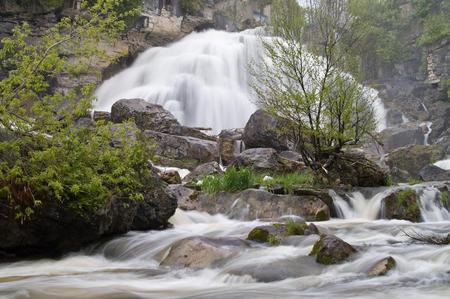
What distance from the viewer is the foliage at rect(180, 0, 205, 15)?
42625mm

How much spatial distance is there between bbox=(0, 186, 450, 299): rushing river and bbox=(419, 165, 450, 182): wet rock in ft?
33.4

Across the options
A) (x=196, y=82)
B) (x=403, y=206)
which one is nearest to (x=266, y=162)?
(x=403, y=206)

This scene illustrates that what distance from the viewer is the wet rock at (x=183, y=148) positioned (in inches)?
731

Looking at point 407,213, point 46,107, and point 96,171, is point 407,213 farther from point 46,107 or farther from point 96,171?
point 46,107

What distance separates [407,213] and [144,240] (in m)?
5.83

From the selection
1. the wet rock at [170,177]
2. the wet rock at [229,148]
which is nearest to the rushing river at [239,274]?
the wet rock at [170,177]

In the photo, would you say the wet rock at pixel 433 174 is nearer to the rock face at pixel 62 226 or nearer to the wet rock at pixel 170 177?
the wet rock at pixel 170 177

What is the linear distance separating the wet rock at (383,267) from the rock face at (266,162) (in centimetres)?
941

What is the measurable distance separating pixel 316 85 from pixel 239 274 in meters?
7.59

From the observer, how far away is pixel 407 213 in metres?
10.2

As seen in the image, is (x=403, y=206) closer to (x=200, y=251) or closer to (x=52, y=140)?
(x=200, y=251)

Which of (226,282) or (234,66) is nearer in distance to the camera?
(226,282)

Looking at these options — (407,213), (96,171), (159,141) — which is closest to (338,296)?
(96,171)

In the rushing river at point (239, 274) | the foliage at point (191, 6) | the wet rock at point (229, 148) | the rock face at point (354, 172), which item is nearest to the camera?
the rushing river at point (239, 274)
